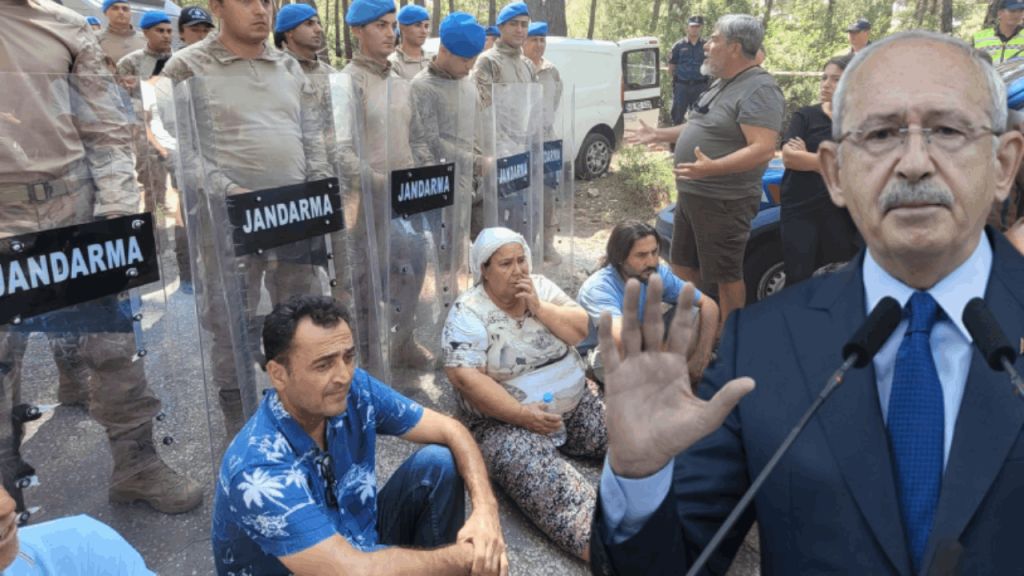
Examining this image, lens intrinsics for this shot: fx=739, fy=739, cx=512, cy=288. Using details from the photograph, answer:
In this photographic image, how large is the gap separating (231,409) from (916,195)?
2862 millimetres

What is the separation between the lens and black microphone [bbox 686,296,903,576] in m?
0.95

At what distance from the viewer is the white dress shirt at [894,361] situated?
40.8 inches

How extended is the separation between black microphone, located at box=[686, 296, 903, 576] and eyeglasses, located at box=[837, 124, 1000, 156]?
28cm

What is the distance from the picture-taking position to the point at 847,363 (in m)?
Answer: 0.98

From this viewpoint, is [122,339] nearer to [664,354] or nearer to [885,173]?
[664,354]

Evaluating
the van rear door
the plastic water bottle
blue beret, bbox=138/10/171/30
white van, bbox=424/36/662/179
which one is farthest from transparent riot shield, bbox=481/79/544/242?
the van rear door

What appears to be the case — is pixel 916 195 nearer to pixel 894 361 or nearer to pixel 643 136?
pixel 894 361

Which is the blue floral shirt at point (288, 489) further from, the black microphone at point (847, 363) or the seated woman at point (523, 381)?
the black microphone at point (847, 363)

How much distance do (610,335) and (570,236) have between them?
17.4ft


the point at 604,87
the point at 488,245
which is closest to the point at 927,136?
the point at 488,245

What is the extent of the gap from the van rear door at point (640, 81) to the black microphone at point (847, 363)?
9.95 m

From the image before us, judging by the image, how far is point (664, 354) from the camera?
104cm

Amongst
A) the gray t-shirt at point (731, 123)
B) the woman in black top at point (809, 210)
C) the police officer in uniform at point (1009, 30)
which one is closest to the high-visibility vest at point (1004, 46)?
the police officer in uniform at point (1009, 30)

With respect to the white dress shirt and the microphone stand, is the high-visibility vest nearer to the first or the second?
the white dress shirt
